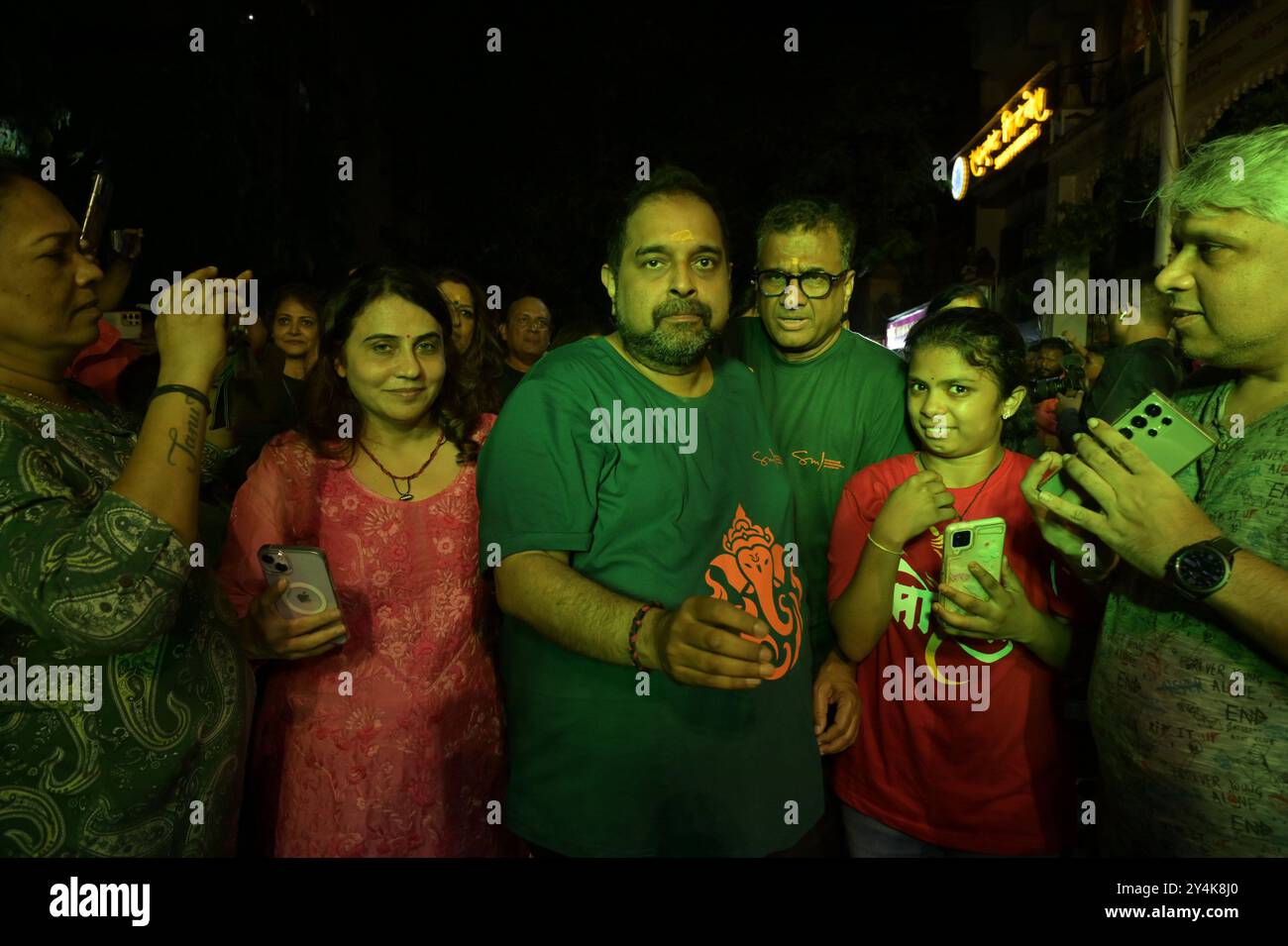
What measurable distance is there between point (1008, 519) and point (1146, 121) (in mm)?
12101

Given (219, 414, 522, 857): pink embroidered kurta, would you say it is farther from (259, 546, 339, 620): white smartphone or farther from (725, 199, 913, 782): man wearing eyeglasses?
(725, 199, 913, 782): man wearing eyeglasses

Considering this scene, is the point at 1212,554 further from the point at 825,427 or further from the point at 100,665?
the point at 100,665

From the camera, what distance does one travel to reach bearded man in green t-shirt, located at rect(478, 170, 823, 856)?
191 centimetres

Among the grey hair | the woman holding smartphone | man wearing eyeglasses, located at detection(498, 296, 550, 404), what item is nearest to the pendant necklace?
the woman holding smartphone

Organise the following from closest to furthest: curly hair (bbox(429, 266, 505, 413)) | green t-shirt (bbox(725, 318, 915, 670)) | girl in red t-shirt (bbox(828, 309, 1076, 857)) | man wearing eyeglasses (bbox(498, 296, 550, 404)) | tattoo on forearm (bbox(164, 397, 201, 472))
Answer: tattoo on forearm (bbox(164, 397, 201, 472)), girl in red t-shirt (bbox(828, 309, 1076, 857)), green t-shirt (bbox(725, 318, 915, 670)), curly hair (bbox(429, 266, 505, 413)), man wearing eyeglasses (bbox(498, 296, 550, 404))

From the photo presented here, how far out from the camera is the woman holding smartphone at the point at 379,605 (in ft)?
7.84

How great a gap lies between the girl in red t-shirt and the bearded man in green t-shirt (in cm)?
41

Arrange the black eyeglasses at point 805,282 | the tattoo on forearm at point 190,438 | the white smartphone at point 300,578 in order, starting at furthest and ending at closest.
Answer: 1. the black eyeglasses at point 805,282
2. the white smartphone at point 300,578
3. the tattoo on forearm at point 190,438

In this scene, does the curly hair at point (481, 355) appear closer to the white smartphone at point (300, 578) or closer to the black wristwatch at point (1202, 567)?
the white smartphone at point (300, 578)

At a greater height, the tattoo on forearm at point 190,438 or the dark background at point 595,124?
the dark background at point 595,124

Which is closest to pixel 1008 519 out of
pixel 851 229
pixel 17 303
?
pixel 851 229

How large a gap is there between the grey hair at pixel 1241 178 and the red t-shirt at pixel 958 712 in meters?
0.93

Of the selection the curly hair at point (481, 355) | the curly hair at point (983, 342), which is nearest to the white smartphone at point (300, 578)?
the curly hair at point (481, 355)

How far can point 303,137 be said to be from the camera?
632 cm
